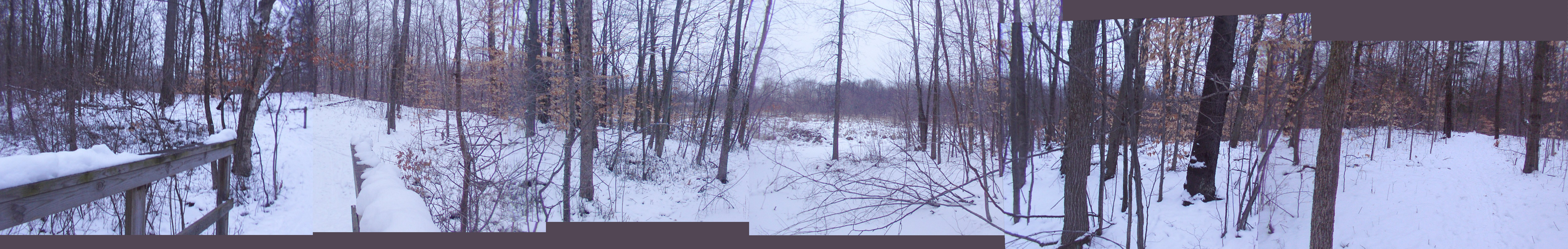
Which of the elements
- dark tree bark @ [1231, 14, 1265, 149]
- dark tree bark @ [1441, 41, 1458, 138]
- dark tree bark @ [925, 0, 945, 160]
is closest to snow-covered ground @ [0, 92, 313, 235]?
dark tree bark @ [925, 0, 945, 160]

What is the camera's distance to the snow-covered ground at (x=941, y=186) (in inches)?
93.3

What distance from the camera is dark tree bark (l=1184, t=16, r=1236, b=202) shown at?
2.59 metres

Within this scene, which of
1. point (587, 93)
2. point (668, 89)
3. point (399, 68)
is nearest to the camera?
point (587, 93)

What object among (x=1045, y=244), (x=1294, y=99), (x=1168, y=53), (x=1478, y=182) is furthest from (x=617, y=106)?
(x=1478, y=182)

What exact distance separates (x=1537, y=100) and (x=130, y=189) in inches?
274

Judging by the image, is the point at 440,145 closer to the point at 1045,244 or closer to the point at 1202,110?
the point at 1045,244

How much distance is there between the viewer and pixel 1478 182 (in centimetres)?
241

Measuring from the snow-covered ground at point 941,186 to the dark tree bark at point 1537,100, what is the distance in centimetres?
4

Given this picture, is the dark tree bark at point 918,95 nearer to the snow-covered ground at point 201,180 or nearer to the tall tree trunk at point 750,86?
the tall tree trunk at point 750,86

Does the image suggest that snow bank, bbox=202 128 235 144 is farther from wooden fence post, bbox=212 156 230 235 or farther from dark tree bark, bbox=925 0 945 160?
dark tree bark, bbox=925 0 945 160

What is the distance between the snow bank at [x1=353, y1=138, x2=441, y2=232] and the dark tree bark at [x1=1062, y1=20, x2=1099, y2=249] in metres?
3.65

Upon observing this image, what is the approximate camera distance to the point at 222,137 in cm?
289

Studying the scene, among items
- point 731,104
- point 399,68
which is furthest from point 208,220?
point 731,104

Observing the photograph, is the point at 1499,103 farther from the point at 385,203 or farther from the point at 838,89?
the point at 385,203
